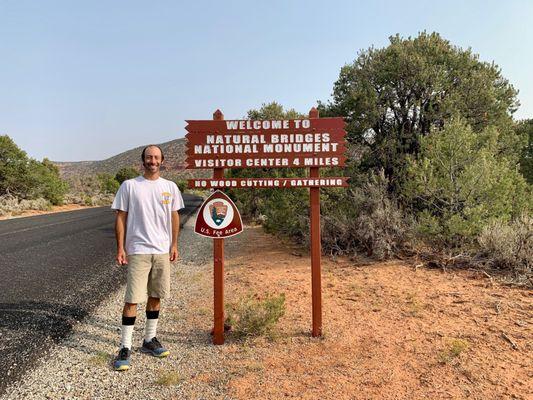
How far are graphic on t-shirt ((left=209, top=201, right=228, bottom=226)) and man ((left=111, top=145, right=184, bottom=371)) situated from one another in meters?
0.59

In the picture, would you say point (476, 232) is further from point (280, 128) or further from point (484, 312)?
point (280, 128)

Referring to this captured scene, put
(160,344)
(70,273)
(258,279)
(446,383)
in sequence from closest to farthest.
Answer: (446,383) → (160,344) → (258,279) → (70,273)

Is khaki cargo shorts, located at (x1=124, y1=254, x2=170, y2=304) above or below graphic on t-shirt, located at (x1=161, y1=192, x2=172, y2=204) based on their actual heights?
below

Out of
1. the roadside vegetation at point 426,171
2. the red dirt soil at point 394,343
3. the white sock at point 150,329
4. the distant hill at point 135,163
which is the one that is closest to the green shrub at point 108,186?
the distant hill at point 135,163

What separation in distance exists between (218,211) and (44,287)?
13.9 ft

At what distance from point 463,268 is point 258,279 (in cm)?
396

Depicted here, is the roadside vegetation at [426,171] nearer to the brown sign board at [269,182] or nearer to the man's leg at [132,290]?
the brown sign board at [269,182]

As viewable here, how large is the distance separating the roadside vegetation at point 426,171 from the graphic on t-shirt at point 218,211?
4.76 m

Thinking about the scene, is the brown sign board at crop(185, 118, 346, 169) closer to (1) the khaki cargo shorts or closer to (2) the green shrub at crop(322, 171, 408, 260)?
(1) the khaki cargo shorts

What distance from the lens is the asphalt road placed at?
4.38 m

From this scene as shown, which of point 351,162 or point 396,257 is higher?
point 351,162

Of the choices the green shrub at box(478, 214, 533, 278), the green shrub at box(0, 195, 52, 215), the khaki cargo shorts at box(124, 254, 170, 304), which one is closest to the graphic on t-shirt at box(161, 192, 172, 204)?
the khaki cargo shorts at box(124, 254, 170, 304)

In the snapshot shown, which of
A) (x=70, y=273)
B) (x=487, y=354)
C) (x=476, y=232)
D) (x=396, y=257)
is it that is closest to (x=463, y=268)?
(x=476, y=232)

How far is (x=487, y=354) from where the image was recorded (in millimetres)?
4020
